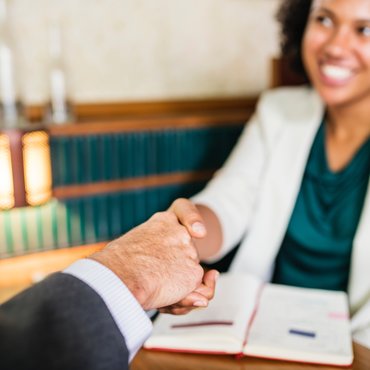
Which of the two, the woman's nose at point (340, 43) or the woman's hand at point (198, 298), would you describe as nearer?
the woman's hand at point (198, 298)

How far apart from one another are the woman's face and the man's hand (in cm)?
79

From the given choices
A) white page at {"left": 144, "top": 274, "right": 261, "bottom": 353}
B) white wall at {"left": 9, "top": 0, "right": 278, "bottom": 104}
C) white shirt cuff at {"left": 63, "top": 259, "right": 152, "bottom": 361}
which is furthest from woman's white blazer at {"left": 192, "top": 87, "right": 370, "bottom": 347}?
white shirt cuff at {"left": 63, "top": 259, "right": 152, "bottom": 361}

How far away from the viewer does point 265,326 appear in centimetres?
109

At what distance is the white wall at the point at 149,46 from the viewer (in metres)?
2.11

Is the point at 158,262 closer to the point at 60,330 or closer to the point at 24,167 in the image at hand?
the point at 60,330

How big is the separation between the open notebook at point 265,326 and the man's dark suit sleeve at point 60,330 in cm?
37

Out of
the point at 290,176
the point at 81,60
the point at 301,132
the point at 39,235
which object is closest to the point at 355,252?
the point at 290,176

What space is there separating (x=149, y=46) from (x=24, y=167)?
0.88 m

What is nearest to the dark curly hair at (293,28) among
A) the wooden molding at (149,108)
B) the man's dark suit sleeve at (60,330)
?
the wooden molding at (149,108)

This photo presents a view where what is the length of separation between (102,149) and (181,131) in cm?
37

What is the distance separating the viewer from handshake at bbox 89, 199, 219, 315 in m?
0.83

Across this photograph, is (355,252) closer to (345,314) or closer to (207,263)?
(345,314)

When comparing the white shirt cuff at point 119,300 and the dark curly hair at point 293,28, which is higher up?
the dark curly hair at point 293,28

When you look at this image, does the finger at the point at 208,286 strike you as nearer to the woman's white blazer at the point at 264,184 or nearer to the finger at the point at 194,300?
the finger at the point at 194,300
